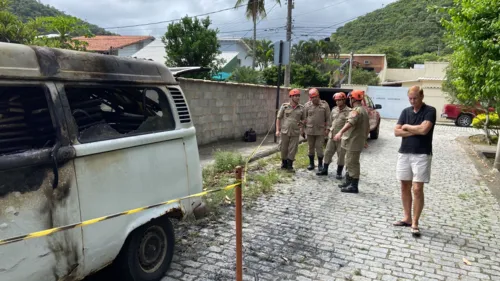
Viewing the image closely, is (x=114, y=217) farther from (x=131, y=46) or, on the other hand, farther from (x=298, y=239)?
(x=131, y=46)

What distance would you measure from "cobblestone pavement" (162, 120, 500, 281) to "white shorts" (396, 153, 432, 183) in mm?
758

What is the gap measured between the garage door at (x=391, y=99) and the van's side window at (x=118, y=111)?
30298 mm

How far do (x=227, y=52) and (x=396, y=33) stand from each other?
43.9 metres

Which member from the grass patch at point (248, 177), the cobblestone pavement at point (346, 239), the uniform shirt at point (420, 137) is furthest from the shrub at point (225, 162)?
the uniform shirt at point (420, 137)

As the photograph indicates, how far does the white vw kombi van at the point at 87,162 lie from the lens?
7.70ft

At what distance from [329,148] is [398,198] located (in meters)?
1.81

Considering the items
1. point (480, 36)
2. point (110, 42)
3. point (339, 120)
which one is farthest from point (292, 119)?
point (110, 42)

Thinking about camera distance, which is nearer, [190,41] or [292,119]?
[292,119]

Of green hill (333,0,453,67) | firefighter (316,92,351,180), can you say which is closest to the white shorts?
firefighter (316,92,351,180)

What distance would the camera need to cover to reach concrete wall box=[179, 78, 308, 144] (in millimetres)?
10141

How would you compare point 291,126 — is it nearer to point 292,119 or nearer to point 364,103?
point 292,119

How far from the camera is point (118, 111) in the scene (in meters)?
3.47

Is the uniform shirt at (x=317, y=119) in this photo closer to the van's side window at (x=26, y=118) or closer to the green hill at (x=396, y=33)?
the van's side window at (x=26, y=118)

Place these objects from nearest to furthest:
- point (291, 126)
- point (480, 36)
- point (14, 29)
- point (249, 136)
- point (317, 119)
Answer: point (480, 36), point (291, 126), point (317, 119), point (14, 29), point (249, 136)
